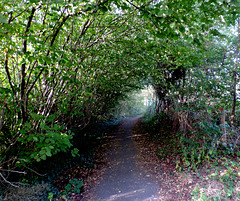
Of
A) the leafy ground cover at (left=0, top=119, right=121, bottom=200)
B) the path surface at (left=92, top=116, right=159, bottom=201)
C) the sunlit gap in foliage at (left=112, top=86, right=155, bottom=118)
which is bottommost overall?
the path surface at (left=92, top=116, right=159, bottom=201)

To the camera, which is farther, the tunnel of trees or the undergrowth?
the undergrowth

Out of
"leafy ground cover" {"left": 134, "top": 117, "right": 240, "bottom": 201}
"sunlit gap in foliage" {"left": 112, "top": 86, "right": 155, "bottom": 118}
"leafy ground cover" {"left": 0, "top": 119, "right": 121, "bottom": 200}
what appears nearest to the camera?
"leafy ground cover" {"left": 134, "top": 117, "right": 240, "bottom": 201}

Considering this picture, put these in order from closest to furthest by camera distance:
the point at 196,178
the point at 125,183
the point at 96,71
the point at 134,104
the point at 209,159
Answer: the point at 196,178 → the point at 125,183 → the point at 209,159 → the point at 96,71 → the point at 134,104

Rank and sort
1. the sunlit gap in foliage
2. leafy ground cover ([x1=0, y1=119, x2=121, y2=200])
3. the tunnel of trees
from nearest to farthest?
the tunnel of trees
leafy ground cover ([x1=0, y1=119, x2=121, y2=200])
the sunlit gap in foliage

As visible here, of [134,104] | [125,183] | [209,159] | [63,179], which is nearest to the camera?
[125,183]

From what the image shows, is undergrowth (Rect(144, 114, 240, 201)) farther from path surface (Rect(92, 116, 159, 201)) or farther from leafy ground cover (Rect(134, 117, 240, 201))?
path surface (Rect(92, 116, 159, 201))

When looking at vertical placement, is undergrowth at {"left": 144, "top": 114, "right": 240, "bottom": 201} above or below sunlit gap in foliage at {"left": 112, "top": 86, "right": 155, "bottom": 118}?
below

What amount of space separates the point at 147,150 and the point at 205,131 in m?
3.22

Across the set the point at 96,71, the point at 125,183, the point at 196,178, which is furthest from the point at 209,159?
the point at 96,71

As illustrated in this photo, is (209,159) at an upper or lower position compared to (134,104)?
lower

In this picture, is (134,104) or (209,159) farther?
(134,104)

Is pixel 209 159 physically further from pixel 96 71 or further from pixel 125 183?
pixel 96 71

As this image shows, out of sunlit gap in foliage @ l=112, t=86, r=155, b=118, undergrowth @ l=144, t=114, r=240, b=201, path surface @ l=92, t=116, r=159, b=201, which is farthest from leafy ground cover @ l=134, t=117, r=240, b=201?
sunlit gap in foliage @ l=112, t=86, r=155, b=118

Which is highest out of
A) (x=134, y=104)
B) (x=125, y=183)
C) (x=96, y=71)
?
(x=96, y=71)
